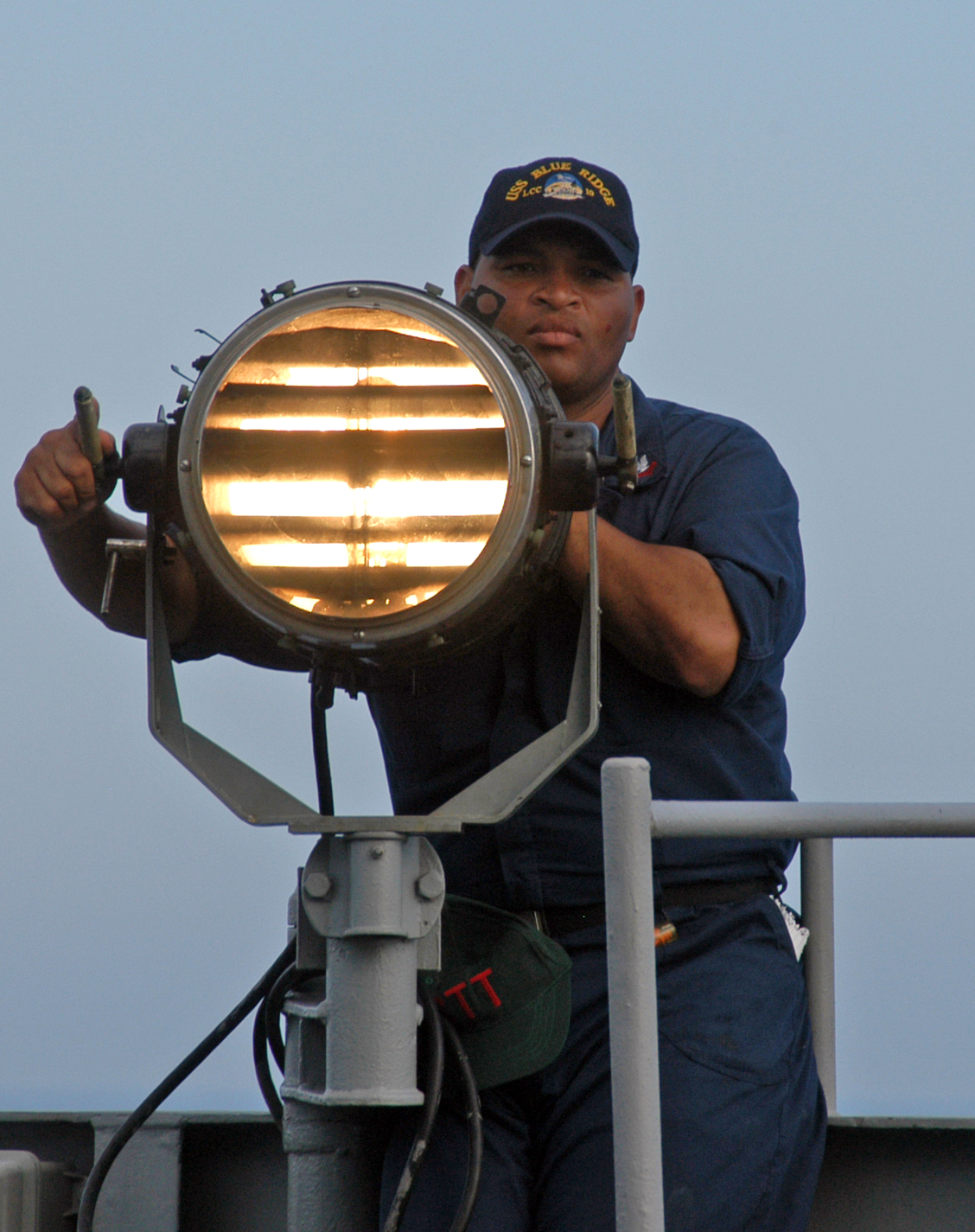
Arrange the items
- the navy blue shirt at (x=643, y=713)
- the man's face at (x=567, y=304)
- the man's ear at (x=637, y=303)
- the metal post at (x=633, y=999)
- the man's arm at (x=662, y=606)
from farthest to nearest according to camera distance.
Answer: the man's ear at (x=637, y=303) < the man's face at (x=567, y=304) < the navy blue shirt at (x=643, y=713) < the man's arm at (x=662, y=606) < the metal post at (x=633, y=999)

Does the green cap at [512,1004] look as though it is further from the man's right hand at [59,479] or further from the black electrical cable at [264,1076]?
the man's right hand at [59,479]

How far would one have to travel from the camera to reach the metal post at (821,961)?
68.1 inches

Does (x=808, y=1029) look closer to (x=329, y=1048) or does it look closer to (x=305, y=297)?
(x=329, y=1048)

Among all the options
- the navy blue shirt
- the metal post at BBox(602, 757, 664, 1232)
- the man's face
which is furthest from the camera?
the man's face

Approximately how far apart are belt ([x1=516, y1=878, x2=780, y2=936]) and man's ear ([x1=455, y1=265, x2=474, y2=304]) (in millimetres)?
767

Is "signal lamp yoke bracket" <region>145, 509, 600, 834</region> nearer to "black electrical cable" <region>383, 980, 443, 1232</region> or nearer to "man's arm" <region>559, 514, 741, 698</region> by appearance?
"man's arm" <region>559, 514, 741, 698</region>

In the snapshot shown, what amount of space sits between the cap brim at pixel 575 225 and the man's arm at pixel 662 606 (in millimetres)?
402

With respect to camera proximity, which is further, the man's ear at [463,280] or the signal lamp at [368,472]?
the man's ear at [463,280]

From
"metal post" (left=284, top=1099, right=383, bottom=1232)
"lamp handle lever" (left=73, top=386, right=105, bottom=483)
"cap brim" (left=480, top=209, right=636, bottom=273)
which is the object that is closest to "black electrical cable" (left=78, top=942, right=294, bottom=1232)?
"metal post" (left=284, top=1099, right=383, bottom=1232)

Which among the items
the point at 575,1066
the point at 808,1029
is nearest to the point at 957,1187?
the point at 808,1029

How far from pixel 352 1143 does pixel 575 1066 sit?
0.24 m

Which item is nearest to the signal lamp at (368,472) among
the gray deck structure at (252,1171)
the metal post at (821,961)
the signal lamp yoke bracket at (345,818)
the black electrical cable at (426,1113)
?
the signal lamp yoke bracket at (345,818)

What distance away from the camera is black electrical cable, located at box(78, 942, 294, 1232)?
58.1 inches

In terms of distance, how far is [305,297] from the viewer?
1.27 m
